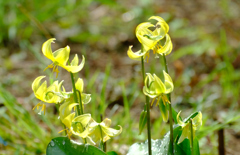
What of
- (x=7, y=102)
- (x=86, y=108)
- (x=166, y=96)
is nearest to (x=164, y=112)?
→ (x=166, y=96)

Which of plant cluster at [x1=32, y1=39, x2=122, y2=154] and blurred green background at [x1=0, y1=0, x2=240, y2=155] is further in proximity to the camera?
blurred green background at [x1=0, y1=0, x2=240, y2=155]

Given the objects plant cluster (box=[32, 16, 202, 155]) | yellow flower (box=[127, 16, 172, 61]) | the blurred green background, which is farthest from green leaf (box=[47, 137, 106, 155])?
the blurred green background

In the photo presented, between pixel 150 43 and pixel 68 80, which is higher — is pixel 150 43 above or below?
above

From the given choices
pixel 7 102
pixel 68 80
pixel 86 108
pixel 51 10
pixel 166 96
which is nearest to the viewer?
pixel 166 96

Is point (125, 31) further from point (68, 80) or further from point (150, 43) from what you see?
point (150, 43)

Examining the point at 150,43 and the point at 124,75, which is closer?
the point at 150,43

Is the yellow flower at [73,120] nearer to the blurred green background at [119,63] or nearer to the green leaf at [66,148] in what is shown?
the green leaf at [66,148]

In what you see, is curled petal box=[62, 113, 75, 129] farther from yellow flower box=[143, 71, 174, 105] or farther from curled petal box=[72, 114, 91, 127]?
yellow flower box=[143, 71, 174, 105]
